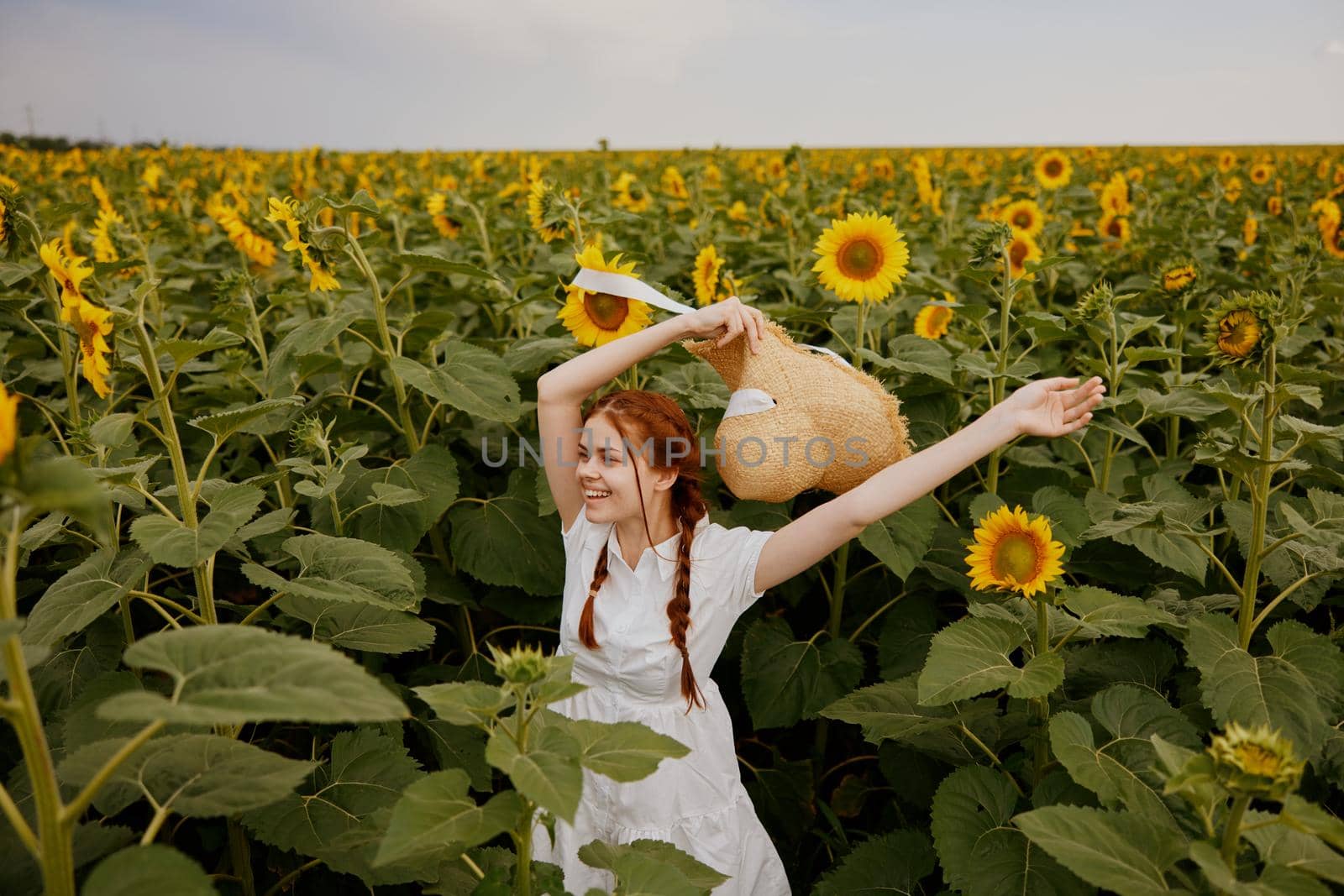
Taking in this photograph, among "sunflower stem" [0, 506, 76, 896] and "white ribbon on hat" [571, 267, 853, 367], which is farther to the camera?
"white ribbon on hat" [571, 267, 853, 367]

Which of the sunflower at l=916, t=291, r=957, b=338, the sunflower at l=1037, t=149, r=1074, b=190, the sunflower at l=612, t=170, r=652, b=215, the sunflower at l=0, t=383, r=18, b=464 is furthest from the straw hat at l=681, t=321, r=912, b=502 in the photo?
the sunflower at l=1037, t=149, r=1074, b=190

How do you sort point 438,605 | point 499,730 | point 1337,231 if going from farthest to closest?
point 1337,231 → point 438,605 → point 499,730

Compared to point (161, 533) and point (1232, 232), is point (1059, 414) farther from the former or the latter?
point (1232, 232)

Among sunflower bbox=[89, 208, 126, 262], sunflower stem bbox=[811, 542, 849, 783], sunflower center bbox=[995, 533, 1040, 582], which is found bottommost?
sunflower stem bbox=[811, 542, 849, 783]

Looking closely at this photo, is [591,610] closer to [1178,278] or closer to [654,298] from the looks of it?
[654,298]

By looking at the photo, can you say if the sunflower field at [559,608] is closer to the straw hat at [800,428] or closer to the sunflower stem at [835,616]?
the sunflower stem at [835,616]

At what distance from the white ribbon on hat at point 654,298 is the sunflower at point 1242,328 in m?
0.81

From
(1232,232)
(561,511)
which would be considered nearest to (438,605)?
(561,511)

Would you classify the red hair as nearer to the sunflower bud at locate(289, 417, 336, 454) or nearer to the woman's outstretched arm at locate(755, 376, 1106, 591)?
the woman's outstretched arm at locate(755, 376, 1106, 591)

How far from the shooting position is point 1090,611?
6.12 feet

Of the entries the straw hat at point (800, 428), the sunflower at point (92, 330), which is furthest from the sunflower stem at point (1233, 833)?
the sunflower at point (92, 330)

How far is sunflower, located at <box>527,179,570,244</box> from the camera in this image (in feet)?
9.36

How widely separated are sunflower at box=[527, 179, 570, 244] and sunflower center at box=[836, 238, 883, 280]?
0.86 m

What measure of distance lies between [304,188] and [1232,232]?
296 inches
